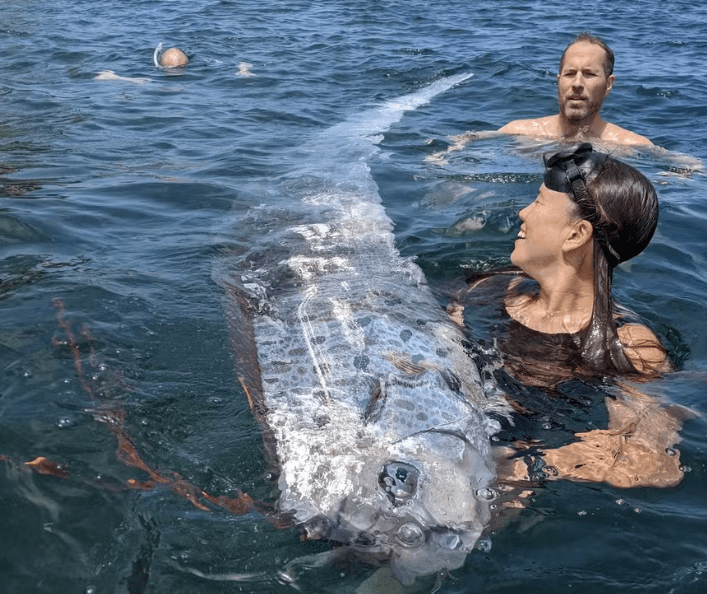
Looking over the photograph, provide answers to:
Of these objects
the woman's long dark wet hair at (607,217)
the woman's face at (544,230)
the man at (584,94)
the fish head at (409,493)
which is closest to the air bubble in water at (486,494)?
the fish head at (409,493)

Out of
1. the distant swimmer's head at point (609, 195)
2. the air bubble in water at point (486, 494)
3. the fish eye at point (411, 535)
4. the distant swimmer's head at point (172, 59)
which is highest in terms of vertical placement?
the distant swimmer's head at point (609, 195)

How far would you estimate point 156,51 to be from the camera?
11.4m

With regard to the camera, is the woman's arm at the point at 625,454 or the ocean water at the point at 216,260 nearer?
the ocean water at the point at 216,260

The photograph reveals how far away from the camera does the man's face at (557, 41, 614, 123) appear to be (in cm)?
750

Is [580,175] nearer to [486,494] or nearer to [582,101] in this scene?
[486,494]

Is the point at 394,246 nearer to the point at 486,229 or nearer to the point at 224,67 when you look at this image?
the point at 486,229

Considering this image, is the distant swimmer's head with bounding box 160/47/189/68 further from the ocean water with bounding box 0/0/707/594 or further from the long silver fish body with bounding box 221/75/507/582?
the long silver fish body with bounding box 221/75/507/582

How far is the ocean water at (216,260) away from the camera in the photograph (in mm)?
2693

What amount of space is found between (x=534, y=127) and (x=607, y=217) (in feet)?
16.2

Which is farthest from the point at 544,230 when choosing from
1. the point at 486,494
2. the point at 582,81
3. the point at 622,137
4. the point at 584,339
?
the point at 622,137

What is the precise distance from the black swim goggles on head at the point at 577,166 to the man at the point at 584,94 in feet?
14.3

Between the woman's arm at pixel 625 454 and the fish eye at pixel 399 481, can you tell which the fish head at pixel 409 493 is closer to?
the fish eye at pixel 399 481

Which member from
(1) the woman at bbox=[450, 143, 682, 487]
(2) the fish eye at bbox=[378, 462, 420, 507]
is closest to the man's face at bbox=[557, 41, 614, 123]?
(1) the woman at bbox=[450, 143, 682, 487]

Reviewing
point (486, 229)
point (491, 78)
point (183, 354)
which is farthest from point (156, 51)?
point (183, 354)
